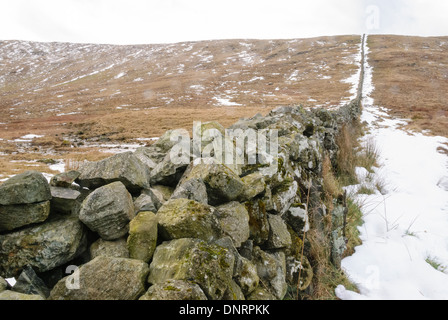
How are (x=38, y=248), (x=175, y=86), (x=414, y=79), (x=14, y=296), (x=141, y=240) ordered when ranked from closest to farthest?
(x=14, y=296) → (x=38, y=248) → (x=141, y=240) → (x=414, y=79) → (x=175, y=86)

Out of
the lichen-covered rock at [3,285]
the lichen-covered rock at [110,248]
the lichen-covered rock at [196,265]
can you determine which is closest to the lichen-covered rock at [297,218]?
the lichen-covered rock at [196,265]

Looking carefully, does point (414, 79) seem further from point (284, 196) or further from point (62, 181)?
point (62, 181)

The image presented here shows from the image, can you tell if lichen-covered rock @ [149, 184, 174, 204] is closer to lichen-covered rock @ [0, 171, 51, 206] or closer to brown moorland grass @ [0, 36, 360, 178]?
lichen-covered rock @ [0, 171, 51, 206]

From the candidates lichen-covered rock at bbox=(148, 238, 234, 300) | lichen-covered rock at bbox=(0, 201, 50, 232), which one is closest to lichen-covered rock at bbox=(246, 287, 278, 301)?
lichen-covered rock at bbox=(148, 238, 234, 300)


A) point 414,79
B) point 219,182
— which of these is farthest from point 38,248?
point 414,79

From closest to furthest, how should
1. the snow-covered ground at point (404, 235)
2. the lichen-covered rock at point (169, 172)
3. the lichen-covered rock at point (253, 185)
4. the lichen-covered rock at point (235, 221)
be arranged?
the lichen-covered rock at point (235, 221)
the lichen-covered rock at point (253, 185)
the lichen-covered rock at point (169, 172)
the snow-covered ground at point (404, 235)

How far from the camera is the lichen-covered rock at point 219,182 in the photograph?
288cm

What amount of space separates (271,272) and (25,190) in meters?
2.51

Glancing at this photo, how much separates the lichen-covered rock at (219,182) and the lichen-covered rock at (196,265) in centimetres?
81

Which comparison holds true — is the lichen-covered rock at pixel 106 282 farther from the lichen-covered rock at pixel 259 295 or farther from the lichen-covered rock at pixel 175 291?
the lichen-covered rock at pixel 259 295

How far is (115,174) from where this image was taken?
268 cm

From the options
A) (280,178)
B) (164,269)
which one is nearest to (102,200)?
(164,269)

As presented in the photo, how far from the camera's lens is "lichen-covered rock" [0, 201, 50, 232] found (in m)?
2.08

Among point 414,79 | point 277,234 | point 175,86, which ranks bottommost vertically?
point 277,234
